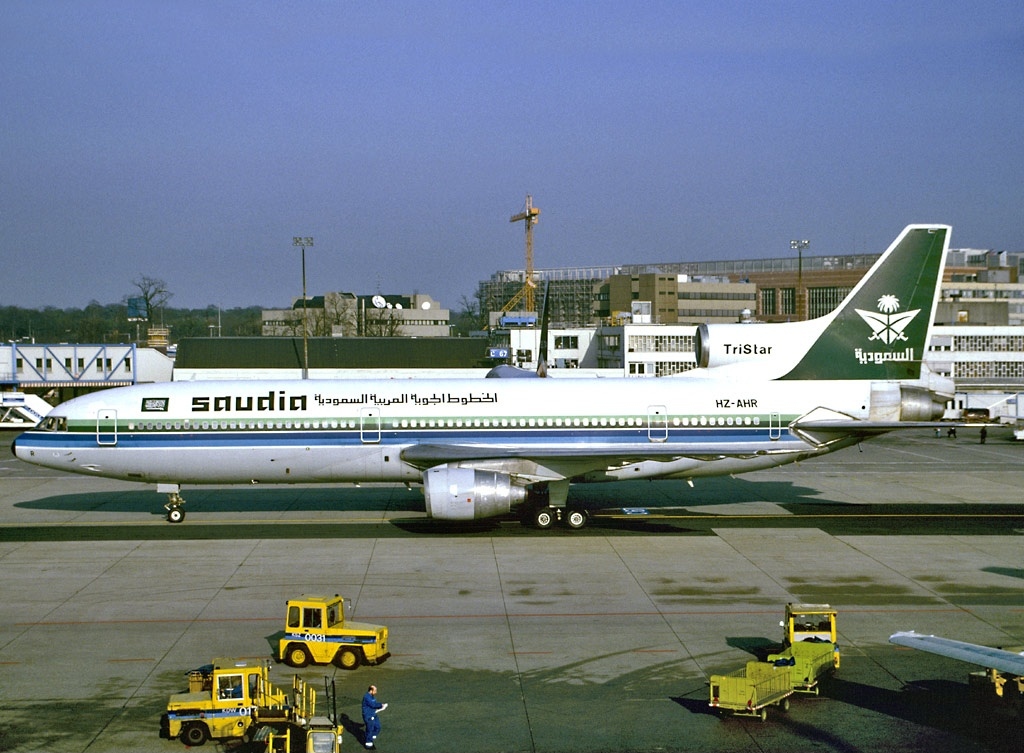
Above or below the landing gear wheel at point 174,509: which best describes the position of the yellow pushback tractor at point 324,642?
below

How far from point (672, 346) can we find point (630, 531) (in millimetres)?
57933

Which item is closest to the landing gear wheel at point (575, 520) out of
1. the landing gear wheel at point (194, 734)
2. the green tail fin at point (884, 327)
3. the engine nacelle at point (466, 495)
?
the engine nacelle at point (466, 495)

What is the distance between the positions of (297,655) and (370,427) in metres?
14.0

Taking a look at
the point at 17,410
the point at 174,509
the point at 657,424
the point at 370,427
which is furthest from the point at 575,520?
the point at 17,410

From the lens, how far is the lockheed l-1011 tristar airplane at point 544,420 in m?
32.6

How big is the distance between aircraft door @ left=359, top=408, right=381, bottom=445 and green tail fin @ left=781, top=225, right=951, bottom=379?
14402 mm

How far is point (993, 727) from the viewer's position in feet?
53.1

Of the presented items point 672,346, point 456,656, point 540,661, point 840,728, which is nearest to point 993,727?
point 840,728

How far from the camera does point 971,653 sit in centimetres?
1591

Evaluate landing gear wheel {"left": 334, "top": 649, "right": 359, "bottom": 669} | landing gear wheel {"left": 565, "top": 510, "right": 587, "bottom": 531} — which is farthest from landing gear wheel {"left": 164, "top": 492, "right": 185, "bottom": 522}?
landing gear wheel {"left": 334, "top": 649, "right": 359, "bottom": 669}

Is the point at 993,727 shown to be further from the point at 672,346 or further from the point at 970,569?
the point at 672,346

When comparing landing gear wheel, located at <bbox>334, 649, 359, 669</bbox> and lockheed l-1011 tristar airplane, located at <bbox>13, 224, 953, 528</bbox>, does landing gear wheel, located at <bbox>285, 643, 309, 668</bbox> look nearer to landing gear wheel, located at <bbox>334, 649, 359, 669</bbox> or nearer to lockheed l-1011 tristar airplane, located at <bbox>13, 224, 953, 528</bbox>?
landing gear wheel, located at <bbox>334, 649, 359, 669</bbox>

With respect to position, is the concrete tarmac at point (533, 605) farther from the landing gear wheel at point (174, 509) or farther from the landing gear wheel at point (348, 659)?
the landing gear wheel at point (174, 509)

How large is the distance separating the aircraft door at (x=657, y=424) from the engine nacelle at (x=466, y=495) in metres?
5.43
